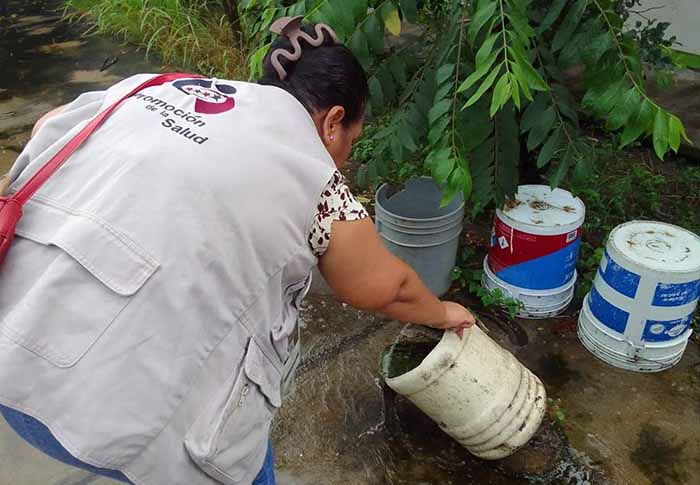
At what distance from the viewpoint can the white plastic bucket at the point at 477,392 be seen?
2033 millimetres

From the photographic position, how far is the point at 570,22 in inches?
87.2

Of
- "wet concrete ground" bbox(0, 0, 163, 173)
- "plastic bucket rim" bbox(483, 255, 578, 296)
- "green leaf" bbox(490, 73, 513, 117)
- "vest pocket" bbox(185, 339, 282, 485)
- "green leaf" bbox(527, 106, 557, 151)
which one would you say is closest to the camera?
"vest pocket" bbox(185, 339, 282, 485)

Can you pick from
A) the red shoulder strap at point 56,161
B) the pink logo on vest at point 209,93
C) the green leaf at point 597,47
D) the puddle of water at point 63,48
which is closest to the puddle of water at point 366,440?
the green leaf at point 597,47

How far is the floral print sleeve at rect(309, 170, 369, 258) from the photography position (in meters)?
1.25

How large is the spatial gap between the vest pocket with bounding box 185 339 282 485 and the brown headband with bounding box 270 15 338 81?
63 cm

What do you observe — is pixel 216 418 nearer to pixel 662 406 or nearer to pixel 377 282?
pixel 377 282

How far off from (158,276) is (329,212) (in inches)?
14.2

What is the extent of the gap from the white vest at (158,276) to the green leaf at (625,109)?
4.37 feet

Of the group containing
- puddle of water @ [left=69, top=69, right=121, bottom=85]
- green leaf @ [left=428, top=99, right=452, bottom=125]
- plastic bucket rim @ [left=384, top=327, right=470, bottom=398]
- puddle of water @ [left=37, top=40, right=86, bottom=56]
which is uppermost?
green leaf @ [left=428, top=99, right=452, bottom=125]

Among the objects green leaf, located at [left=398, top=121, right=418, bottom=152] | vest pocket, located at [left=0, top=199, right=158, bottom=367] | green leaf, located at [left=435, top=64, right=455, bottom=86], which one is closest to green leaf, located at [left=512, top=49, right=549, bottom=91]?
green leaf, located at [left=435, top=64, right=455, bottom=86]

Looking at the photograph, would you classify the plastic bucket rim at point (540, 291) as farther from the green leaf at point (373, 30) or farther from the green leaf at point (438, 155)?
the green leaf at point (373, 30)

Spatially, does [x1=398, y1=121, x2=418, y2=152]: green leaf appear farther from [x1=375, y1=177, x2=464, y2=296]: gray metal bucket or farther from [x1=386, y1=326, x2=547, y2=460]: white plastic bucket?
[x1=386, y1=326, x2=547, y2=460]: white plastic bucket

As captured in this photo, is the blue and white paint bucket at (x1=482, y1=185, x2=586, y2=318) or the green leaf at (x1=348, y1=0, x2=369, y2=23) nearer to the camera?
the green leaf at (x1=348, y1=0, x2=369, y2=23)

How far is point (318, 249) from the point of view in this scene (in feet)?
4.17
